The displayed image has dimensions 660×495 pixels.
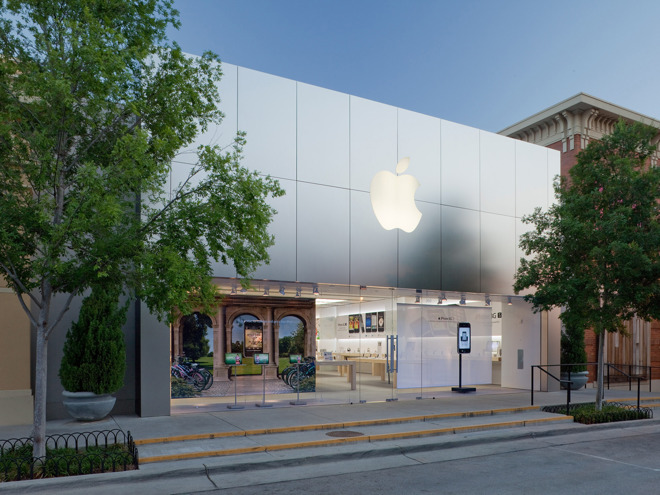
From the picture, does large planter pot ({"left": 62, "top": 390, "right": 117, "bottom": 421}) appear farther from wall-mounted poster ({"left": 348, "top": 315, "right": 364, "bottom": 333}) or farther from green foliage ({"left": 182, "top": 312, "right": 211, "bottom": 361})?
wall-mounted poster ({"left": 348, "top": 315, "right": 364, "bottom": 333})

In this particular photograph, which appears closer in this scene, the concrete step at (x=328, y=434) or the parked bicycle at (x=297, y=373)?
the concrete step at (x=328, y=434)

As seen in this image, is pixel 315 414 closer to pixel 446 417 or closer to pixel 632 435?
pixel 446 417

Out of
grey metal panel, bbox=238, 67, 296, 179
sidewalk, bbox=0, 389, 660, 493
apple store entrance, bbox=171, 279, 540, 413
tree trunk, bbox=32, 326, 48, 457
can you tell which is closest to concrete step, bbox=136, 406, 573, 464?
sidewalk, bbox=0, 389, 660, 493

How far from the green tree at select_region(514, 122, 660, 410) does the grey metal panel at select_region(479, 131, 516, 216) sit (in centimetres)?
324

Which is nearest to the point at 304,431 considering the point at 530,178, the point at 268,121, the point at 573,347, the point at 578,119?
the point at 268,121

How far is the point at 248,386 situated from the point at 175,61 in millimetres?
9354

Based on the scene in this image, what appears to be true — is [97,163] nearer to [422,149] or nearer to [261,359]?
[261,359]

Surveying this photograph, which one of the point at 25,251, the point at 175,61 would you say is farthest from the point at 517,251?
the point at 25,251

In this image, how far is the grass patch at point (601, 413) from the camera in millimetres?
13828

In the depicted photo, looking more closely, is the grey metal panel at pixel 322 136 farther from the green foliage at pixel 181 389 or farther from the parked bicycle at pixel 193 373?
the green foliage at pixel 181 389

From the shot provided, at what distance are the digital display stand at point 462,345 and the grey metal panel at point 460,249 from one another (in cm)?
139

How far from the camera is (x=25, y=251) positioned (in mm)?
8672

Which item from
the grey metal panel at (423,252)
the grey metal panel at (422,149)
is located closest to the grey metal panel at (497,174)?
the grey metal panel at (422,149)

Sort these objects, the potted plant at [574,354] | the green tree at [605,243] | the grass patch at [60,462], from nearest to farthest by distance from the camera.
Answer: the grass patch at [60,462] < the green tree at [605,243] < the potted plant at [574,354]
